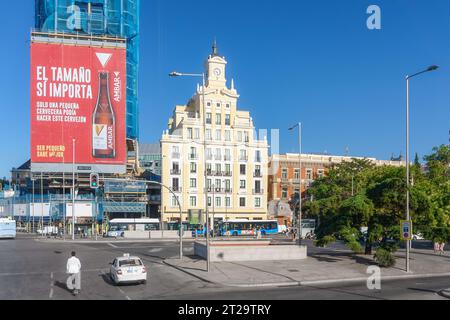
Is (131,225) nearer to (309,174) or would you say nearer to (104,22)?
(104,22)

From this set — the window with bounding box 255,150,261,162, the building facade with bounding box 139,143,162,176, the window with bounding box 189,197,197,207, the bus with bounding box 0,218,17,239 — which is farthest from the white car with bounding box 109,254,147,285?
the building facade with bounding box 139,143,162,176

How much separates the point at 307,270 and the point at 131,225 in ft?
177

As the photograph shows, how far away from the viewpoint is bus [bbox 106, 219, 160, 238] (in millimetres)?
82750

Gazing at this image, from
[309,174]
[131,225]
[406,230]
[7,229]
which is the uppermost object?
[309,174]

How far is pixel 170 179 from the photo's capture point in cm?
9188

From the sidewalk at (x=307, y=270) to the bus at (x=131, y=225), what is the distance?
43992 mm

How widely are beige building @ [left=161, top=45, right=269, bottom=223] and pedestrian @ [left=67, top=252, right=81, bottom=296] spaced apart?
65212mm

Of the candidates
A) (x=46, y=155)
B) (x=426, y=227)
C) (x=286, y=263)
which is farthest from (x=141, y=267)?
(x=46, y=155)

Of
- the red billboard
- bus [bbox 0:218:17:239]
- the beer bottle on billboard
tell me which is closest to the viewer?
bus [bbox 0:218:17:239]

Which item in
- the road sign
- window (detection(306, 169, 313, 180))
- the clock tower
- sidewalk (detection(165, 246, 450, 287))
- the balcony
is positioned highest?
the clock tower

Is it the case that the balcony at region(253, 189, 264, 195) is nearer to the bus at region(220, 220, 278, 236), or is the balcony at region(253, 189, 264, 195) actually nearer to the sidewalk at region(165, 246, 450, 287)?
the bus at region(220, 220, 278, 236)

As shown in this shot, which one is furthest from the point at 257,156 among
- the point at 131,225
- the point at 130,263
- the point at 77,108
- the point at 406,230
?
the point at 130,263

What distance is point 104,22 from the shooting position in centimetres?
8700

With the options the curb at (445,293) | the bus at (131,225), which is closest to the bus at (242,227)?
the bus at (131,225)
